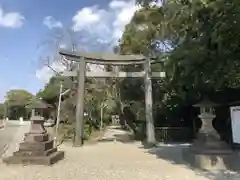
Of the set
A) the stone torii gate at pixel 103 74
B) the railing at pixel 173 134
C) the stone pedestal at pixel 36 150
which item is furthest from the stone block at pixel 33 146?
the railing at pixel 173 134

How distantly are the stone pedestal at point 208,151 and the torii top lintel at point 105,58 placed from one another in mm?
7917

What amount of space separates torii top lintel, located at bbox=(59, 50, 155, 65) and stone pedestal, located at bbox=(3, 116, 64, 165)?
20.4 ft

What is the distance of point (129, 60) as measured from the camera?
18828 millimetres

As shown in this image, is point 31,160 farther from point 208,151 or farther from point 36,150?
point 208,151

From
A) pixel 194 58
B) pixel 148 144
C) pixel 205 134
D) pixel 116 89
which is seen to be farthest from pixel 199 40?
pixel 116 89

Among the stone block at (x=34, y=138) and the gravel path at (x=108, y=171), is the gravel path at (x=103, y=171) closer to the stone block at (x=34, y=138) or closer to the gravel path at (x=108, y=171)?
the gravel path at (x=108, y=171)

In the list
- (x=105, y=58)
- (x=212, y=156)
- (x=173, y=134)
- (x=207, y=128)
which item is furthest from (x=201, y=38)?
(x=173, y=134)

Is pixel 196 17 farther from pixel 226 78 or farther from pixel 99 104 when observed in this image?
pixel 99 104

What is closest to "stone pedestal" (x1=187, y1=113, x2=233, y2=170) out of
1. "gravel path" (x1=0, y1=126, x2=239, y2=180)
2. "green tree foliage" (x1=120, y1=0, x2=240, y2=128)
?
"gravel path" (x1=0, y1=126, x2=239, y2=180)

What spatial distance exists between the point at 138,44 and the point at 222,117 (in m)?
6.93

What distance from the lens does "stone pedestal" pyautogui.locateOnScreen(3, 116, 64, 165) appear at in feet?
36.8

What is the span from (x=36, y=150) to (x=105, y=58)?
8.21 metres

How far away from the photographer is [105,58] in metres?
18.7

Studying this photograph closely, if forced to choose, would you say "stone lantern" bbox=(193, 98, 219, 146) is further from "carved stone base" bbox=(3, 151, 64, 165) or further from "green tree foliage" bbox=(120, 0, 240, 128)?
"carved stone base" bbox=(3, 151, 64, 165)
